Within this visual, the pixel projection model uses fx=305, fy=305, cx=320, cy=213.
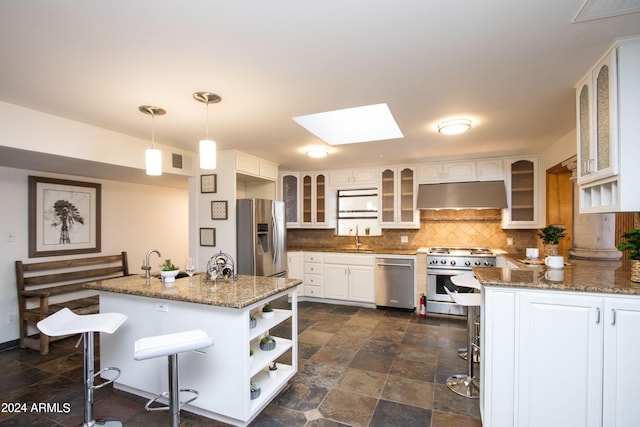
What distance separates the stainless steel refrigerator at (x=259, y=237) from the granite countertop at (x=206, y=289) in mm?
1316

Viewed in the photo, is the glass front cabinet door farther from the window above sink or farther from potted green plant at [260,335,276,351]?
the window above sink

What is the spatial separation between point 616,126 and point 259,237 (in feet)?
12.0

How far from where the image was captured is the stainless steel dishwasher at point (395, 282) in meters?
4.59

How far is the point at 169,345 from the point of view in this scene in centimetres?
166

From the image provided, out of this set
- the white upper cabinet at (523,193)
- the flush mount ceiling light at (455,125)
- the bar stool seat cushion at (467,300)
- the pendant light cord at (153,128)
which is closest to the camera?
the bar stool seat cushion at (467,300)

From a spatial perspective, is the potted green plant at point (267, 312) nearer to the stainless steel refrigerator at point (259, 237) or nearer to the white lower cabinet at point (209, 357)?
the white lower cabinet at point (209, 357)

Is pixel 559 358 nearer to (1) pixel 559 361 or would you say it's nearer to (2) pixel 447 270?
(1) pixel 559 361

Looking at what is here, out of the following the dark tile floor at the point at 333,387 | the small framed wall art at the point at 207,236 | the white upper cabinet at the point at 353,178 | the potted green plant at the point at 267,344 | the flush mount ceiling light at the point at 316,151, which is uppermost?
the flush mount ceiling light at the point at 316,151

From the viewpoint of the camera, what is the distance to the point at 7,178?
10.9 feet

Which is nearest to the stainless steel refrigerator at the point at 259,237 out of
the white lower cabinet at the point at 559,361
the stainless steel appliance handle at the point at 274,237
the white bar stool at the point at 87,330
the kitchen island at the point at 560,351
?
the stainless steel appliance handle at the point at 274,237

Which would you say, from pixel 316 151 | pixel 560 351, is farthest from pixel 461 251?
pixel 560 351

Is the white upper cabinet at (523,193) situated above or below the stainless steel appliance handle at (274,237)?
above

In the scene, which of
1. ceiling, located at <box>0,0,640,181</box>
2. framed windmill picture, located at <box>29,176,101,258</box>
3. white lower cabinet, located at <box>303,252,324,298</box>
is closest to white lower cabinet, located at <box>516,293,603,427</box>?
ceiling, located at <box>0,0,640,181</box>

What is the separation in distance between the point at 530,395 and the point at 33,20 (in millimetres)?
3376
